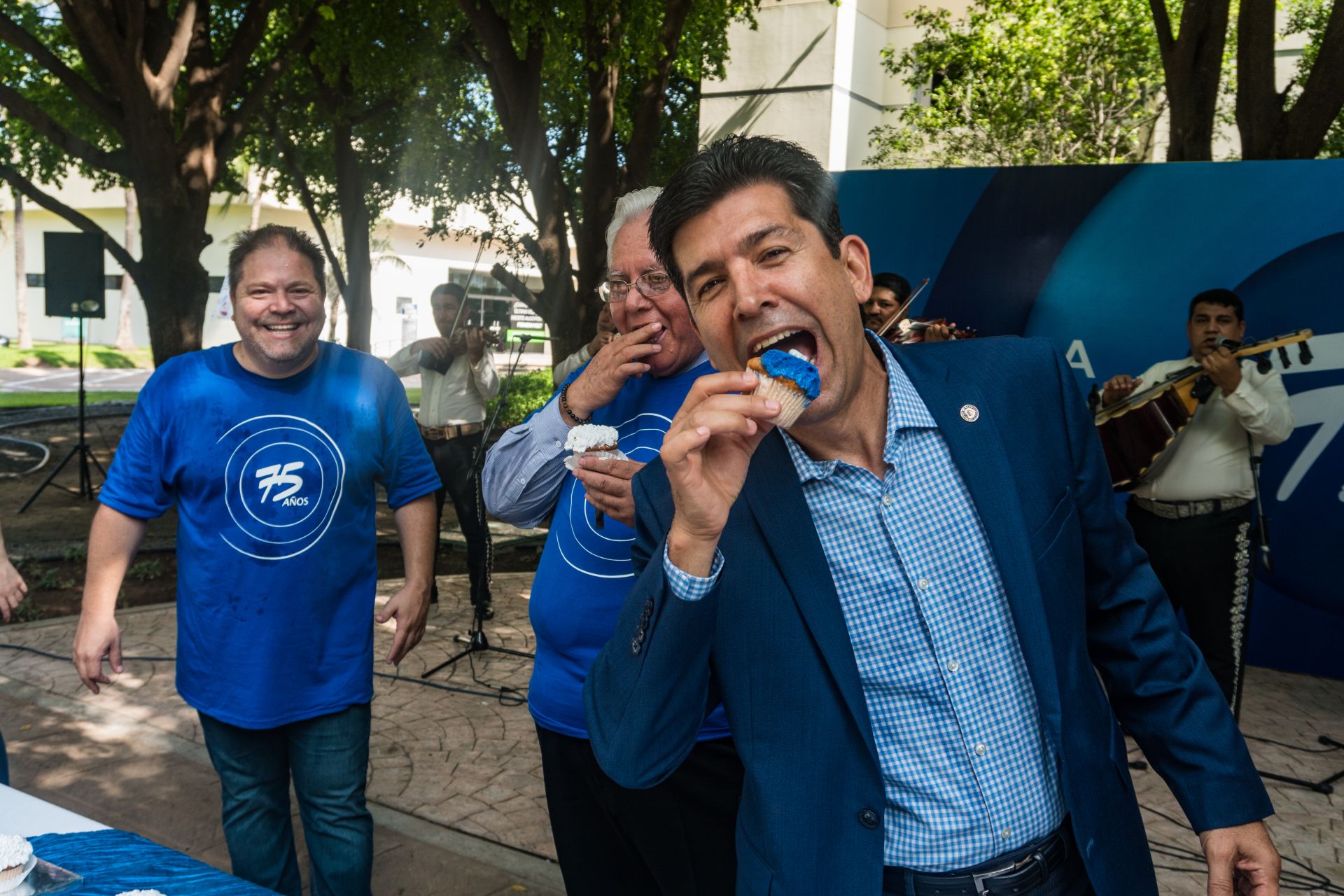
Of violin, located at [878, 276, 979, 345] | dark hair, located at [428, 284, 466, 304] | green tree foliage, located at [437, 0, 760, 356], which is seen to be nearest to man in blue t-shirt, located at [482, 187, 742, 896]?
violin, located at [878, 276, 979, 345]

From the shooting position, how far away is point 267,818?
10.3 ft

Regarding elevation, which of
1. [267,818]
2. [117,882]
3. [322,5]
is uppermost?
[322,5]

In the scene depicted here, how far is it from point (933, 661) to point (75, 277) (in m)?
14.1

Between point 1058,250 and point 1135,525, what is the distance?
2.45 meters

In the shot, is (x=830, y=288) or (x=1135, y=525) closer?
(x=830, y=288)

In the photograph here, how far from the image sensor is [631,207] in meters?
2.54

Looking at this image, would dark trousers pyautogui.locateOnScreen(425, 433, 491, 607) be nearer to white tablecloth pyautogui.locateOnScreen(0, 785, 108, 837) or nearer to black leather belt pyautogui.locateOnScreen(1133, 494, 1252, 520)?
black leather belt pyautogui.locateOnScreen(1133, 494, 1252, 520)

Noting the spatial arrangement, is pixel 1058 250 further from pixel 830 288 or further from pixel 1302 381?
pixel 830 288

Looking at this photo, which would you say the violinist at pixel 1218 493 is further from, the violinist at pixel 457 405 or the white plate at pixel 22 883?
the white plate at pixel 22 883

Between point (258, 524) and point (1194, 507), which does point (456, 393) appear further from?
point (1194, 507)

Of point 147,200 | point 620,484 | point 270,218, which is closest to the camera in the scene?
point 620,484

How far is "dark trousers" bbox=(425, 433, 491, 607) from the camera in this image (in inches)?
287

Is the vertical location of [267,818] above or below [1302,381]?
below

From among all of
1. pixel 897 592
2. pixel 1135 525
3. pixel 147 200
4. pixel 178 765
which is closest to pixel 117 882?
pixel 897 592
